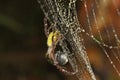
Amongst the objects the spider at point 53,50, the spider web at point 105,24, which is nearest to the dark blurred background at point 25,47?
the spider web at point 105,24

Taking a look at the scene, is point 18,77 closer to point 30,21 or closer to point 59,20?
point 30,21

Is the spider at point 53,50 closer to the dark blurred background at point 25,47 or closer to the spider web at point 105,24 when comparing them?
the spider web at point 105,24

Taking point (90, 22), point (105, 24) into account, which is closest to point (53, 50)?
point (90, 22)

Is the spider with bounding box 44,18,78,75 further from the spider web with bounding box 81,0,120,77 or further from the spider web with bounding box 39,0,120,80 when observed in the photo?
the spider web with bounding box 81,0,120,77

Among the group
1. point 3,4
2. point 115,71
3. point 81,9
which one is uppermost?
point 3,4

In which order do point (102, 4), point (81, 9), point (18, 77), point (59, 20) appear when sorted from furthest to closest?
point (18, 77), point (81, 9), point (102, 4), point (59, 20)

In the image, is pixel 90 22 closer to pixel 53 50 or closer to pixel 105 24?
pixel 105 24

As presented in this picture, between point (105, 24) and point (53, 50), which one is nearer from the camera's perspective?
point (53, 50)

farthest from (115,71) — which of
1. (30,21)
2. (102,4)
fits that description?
(30,21)
